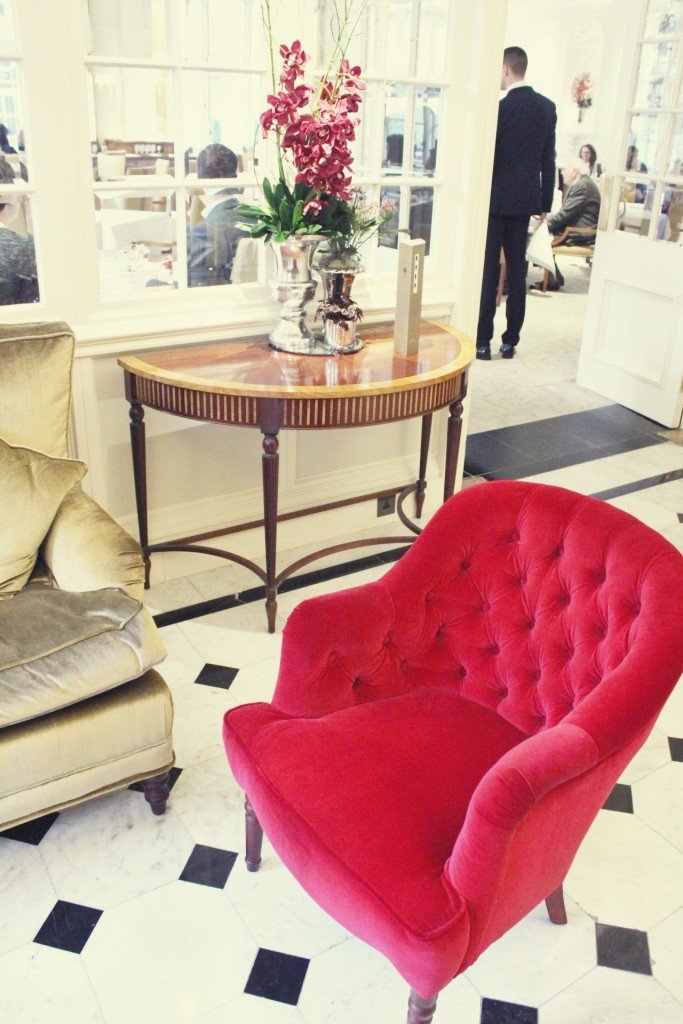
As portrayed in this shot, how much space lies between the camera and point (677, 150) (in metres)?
4.24

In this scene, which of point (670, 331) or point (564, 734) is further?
point (670, 331)

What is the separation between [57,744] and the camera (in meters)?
1.86

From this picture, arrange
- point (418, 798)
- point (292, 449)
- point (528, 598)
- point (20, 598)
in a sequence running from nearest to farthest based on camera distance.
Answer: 1. point (418, 798)
2. point (528, 598)
3. point (20, 598)
4. point (292, 449)

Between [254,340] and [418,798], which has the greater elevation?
[254,340]

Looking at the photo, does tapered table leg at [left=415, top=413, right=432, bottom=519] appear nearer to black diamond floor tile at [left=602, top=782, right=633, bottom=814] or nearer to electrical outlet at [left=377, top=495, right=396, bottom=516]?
electrical outlet at [left=377, top=495, right=396, bottom=516]

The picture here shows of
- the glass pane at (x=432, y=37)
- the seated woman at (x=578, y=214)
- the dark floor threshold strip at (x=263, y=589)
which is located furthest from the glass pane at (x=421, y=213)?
the seated woman at (x=578, y=214)

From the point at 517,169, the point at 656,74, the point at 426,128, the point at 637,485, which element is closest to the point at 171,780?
the point at 426,128

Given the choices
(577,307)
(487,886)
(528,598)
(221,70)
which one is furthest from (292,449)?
(577,307)

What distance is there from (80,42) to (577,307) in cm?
551

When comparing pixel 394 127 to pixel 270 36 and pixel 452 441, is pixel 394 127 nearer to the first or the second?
pixel 270 36

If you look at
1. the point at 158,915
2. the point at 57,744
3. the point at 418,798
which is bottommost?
the point at 158,915

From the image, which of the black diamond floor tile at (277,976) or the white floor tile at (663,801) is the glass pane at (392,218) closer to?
the white floor tile at (663,801)

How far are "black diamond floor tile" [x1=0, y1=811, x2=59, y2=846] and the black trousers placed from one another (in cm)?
378

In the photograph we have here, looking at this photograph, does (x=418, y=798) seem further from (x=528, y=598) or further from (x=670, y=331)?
(x=670, y=331)
